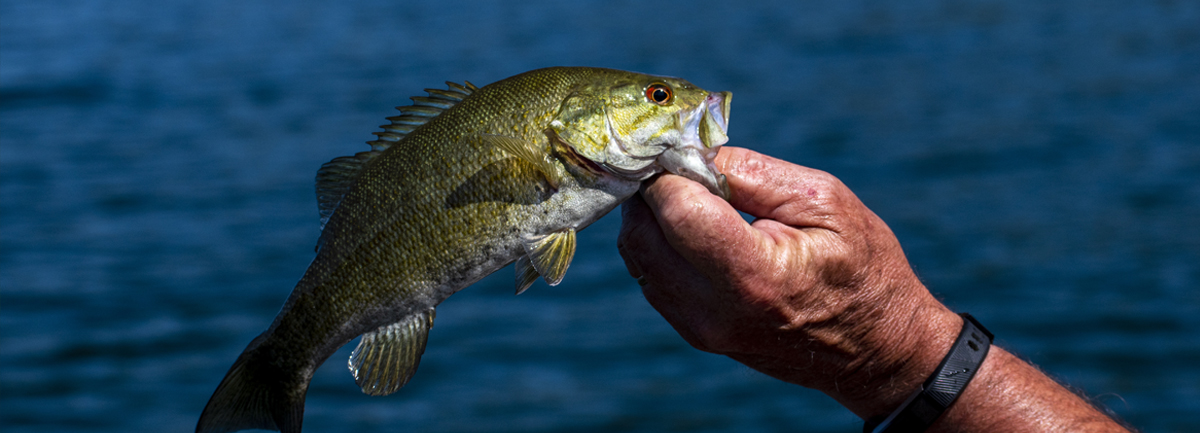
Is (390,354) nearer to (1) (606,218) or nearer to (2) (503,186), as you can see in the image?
(2) (503,186)

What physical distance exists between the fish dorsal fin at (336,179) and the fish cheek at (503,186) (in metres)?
0.40

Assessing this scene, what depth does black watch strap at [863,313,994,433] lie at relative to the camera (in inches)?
138

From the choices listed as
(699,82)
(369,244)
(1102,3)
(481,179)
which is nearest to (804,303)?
(481,179)

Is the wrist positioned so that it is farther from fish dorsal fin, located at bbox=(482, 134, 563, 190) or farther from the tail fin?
the tail fin

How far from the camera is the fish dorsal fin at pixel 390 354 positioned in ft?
10.2

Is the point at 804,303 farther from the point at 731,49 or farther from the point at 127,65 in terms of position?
the point at 127,65

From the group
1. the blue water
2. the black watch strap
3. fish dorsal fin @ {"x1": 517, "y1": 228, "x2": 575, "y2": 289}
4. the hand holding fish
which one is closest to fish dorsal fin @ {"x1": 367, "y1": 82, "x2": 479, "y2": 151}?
fish dorsal fin @ {"x1": 517, "y1": 228, "x2": 575, "y2": 289}

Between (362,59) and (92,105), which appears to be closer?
(92,105)

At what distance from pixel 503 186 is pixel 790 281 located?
97 cm

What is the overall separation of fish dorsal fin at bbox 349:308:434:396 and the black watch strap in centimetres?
167

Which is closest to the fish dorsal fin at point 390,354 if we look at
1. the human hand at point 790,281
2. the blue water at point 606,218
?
the human hand at point 790,281

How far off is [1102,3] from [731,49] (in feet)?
26.9

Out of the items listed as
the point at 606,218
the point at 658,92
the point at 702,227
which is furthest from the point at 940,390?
the point at 606,218

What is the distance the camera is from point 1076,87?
1570 cm
